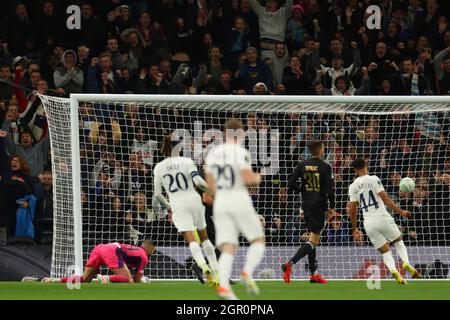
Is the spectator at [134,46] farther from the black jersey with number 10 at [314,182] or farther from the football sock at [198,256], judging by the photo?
the football sock at [198,256]

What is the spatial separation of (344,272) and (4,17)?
922 cm

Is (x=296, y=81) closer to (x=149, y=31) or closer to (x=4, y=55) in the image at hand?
(x=149, y=31)

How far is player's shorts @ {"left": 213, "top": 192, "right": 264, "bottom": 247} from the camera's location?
12109 mm

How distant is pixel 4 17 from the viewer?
78.6 ft

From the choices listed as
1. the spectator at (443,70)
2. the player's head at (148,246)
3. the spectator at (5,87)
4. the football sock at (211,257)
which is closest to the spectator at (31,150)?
the spectator at (5,87)

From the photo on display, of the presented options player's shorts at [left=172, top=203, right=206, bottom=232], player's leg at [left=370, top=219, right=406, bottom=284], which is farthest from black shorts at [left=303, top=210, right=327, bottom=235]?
player's shorts at [left=172, top=203, right=206, bottom=232]

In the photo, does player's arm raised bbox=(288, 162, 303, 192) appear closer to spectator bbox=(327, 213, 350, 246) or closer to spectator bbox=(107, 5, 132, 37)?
spectator bbox=(327, 213, 350, 246)

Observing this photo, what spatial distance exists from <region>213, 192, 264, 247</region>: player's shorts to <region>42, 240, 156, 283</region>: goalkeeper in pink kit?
5.11 m

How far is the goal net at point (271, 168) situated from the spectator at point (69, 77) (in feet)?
5.95

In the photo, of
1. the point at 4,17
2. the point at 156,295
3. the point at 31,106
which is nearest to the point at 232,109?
the point at 31,106

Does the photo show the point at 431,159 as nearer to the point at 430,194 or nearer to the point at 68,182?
the point at 430,194

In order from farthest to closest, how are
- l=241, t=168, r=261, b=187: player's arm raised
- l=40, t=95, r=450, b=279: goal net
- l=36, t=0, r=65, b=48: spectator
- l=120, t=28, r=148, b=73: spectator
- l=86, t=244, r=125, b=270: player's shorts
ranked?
l=36, t=0, r=65, b=48: spectator
l=120, t=28, r=148, b=73: spectator
l=40, t=95, r=450, b=279: goal net
l=86, t=244, r=125, b=270: player's shorts
l=241, t=168, r=261, b=187: player's arm raised

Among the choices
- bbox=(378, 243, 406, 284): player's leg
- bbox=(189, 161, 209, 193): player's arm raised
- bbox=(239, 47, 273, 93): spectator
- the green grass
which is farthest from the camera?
bbox=(239, 47, 273, 93): spectator

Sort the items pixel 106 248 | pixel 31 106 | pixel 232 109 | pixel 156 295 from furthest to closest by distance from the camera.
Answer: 1. pixel 31 106
2. pixel 232 109
3. pixel 106 248
4. pixel 156 295
